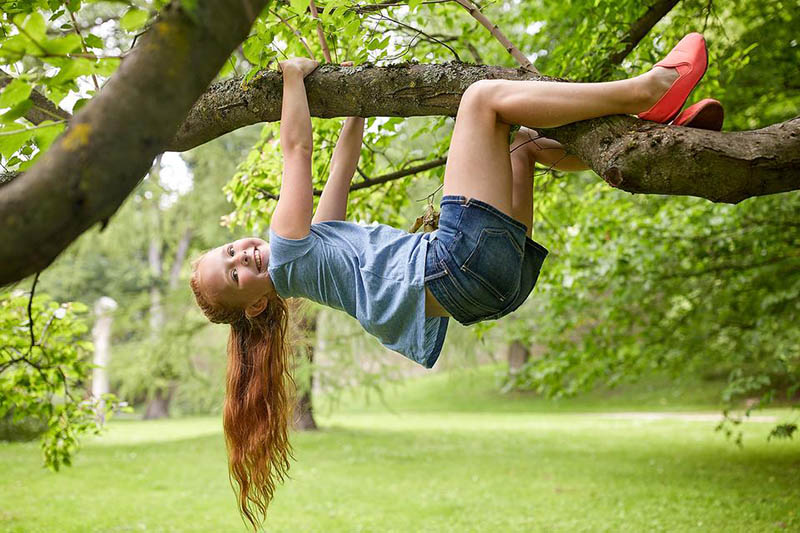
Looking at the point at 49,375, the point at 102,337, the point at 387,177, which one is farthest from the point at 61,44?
the point at 102,337

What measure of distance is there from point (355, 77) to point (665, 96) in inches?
42.1

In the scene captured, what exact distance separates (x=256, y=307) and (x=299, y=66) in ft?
3.48

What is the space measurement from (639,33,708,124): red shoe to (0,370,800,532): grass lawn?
5526mm

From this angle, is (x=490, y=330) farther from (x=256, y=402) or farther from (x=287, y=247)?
(x=287, y=247)

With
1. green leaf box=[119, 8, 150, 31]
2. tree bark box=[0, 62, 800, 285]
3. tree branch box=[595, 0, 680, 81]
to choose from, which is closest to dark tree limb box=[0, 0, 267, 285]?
tree bark box=[0, 62, 800, 285]

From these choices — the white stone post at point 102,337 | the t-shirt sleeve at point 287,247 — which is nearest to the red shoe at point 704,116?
the t-shirt sleeve at point 287,247

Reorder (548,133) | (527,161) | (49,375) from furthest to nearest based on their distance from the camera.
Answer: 1. (49,375)
2. (527,161)
3. (548,133)

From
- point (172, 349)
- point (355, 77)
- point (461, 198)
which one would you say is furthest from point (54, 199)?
point (172, 349)

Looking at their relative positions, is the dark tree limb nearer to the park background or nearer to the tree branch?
the park background

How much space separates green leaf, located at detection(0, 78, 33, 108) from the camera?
1.62m

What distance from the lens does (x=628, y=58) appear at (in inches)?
202

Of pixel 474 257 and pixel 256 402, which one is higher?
pixel 474 257

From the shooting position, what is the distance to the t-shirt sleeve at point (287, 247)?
100 inches

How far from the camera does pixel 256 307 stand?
3.15m
